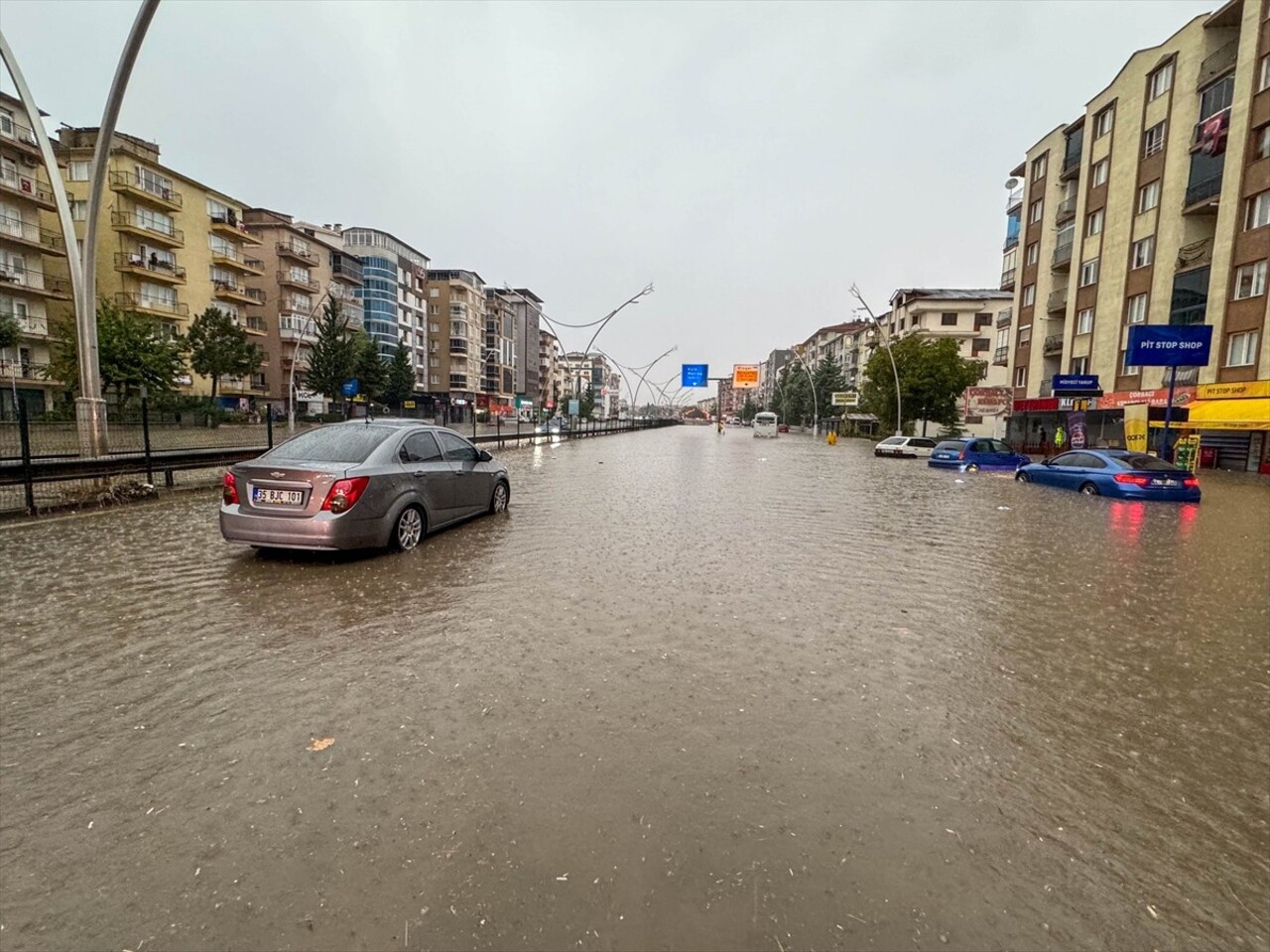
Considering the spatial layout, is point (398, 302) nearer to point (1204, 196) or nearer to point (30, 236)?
point (30, 236)

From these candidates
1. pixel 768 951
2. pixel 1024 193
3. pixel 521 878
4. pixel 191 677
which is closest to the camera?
pixel 768 951

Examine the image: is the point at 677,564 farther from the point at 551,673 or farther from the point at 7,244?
the point at 7,244

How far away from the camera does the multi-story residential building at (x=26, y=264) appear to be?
3747 centimetres

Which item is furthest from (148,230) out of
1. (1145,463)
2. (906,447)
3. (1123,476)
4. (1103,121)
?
(1103,121)

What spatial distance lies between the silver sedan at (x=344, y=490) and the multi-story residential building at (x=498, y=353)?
92198mm

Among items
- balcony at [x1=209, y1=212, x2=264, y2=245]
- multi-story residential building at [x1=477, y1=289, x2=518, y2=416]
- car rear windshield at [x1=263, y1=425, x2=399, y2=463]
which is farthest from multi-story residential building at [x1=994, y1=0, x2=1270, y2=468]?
multi-story residential building at [x1=477, y1=289, x2=518, y2=416]

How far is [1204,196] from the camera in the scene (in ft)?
96.4

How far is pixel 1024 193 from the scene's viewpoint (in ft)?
150

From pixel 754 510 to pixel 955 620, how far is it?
6919 millimetres

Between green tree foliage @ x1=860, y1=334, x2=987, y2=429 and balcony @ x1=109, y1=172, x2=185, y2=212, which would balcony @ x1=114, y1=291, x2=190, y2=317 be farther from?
green tree foliage @ x1=860, y1=334, x2=987, y2=429

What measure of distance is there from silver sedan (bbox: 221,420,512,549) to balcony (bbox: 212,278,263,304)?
54177 millimetres

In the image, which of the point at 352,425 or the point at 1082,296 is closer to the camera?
the point at 352,425

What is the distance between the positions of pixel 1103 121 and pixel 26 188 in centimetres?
6140

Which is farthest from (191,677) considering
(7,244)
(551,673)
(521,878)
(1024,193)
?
(1024,193)
